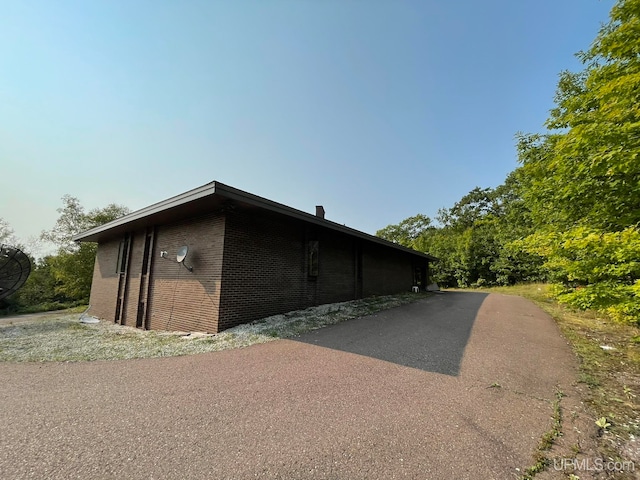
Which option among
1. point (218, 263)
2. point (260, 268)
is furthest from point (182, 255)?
point (260, 268)

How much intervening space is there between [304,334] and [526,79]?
9958 millimetres

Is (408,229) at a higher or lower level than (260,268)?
higher

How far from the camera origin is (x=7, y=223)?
75.1 feet

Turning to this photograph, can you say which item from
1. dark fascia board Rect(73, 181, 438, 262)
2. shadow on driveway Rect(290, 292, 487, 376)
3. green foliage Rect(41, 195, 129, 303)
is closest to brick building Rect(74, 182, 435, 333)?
dark fascia board Rect(73, 181, 438, 262)

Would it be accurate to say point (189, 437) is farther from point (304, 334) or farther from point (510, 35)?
point (510, 35)

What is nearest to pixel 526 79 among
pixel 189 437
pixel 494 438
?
pixel 494 438

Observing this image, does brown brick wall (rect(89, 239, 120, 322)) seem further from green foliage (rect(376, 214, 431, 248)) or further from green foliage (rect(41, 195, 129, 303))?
green foliage (rect(376, 214, 431, 248))

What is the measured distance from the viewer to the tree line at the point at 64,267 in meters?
19.4

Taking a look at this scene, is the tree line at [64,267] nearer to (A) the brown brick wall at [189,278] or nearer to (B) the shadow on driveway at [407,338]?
(A) the brown brick wall at [189,278]

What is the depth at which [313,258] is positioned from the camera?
8.82 m

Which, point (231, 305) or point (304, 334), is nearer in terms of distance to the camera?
point (304, 334)

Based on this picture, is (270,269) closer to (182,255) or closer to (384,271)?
(182,255)

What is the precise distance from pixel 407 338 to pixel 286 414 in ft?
12.1

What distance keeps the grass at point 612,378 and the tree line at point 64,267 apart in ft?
87.3
